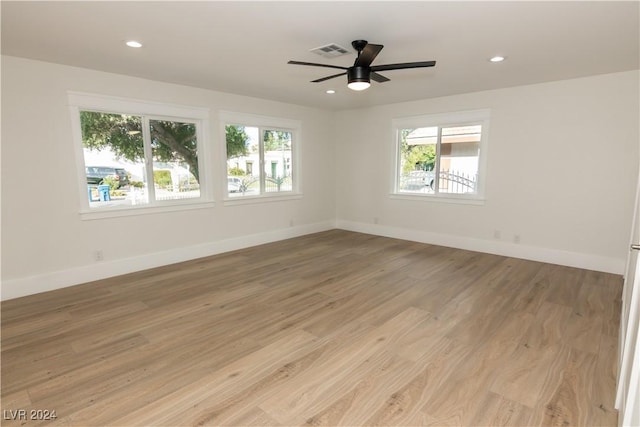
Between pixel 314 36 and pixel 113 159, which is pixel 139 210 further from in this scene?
pixel 314 36

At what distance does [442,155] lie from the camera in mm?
5809

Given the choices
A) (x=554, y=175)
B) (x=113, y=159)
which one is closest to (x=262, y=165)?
(x=113, y=159)

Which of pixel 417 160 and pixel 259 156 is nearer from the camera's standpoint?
pixel 259 156

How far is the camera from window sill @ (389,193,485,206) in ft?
17.7

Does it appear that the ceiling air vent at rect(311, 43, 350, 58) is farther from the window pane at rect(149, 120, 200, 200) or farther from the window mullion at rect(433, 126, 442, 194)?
the window mullion at rect(433, 126, 442, 194)

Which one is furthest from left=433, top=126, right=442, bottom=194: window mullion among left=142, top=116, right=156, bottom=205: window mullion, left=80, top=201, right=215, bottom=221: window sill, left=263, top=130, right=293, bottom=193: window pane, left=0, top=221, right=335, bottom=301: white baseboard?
left=142, top=116, right=156, bottom=205: window mullion

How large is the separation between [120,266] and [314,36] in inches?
147

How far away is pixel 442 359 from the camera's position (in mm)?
2441

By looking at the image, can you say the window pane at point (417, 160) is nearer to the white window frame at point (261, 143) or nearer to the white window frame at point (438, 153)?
the white window frame at point (438, 153)

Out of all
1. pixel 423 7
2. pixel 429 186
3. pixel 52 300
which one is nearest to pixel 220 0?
pixel 423 7

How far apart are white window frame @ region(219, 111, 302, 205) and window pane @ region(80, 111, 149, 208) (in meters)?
1.20

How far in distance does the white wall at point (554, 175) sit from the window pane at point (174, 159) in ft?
12.2

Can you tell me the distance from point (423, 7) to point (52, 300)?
453 centimetres

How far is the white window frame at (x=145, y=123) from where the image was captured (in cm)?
388
